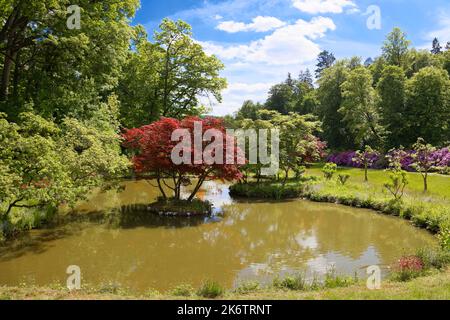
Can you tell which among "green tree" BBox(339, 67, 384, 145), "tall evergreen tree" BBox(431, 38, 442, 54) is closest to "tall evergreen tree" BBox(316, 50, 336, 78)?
"tall evergreen tree" BBox(431, 38, 442, 54)

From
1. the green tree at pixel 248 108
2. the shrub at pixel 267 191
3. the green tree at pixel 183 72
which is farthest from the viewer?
the green tree at pixel 248 108

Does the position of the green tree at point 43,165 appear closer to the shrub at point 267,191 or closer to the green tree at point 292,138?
the shrub at point 267,191

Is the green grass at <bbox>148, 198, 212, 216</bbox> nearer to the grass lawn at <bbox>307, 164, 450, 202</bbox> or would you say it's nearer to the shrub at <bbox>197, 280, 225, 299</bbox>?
the grass lawn at <bbox>307, 164, 450, 202</bbox>

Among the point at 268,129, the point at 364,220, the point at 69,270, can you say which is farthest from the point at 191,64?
the point at 69,270

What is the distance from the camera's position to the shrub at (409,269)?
8.47 metres

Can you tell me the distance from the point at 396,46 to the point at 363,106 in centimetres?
1468

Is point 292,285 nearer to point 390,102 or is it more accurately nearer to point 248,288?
point 248,288

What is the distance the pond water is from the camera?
10031mm

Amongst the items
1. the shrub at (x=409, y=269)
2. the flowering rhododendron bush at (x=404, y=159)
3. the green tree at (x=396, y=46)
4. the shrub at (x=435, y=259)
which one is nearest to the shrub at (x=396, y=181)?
the flowering rhododendron bush at (x=404, y=159)

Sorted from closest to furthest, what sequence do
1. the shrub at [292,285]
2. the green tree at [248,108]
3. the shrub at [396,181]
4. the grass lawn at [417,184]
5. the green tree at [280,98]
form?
the shrub at [292,285] → the shrub at [396,181] → the grass lawn at [417,184] → the green tree at [280,98] → the green tree at [248,108]

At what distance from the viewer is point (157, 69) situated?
33625 mm

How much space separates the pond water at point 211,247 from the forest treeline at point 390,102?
21784mm
